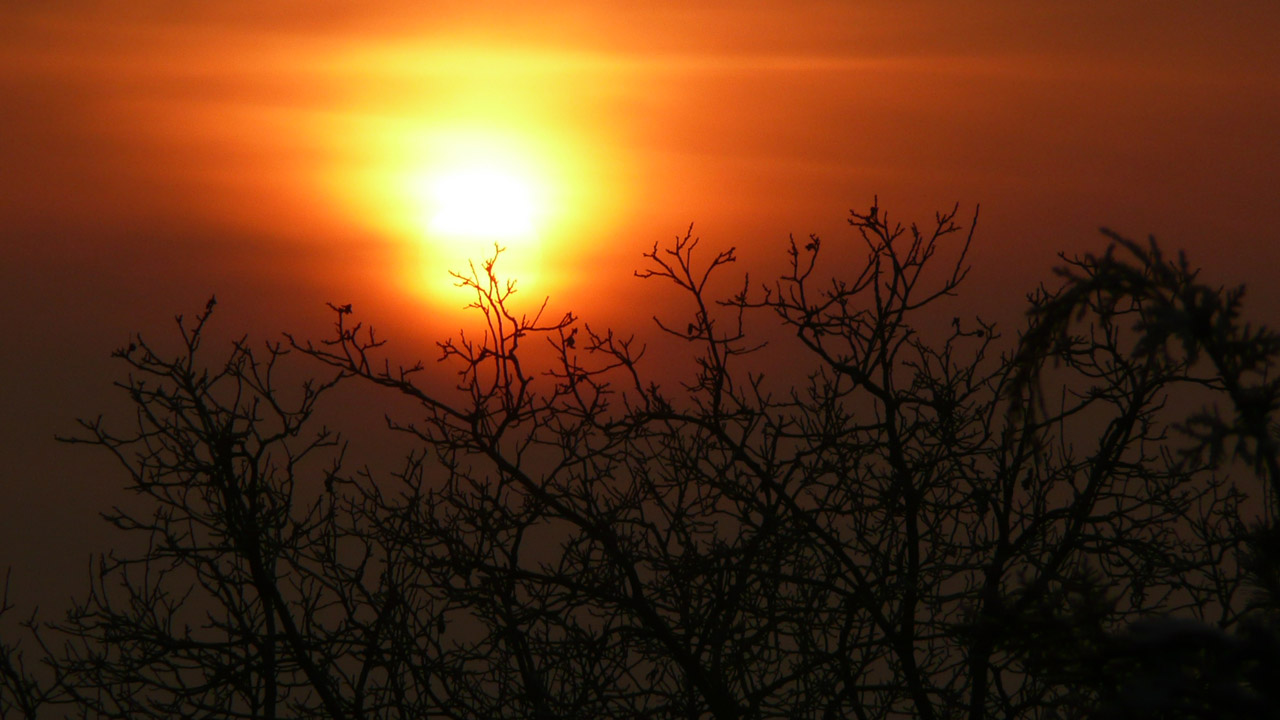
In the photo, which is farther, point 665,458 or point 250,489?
point 665,458

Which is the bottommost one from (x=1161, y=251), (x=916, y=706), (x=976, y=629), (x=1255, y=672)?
(x=1255, y=672)

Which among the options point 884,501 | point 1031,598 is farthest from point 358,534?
point 1031,598

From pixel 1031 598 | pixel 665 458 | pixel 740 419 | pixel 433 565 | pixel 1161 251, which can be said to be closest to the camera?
pixel 1161 251

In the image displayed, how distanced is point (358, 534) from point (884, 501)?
15.0 feet

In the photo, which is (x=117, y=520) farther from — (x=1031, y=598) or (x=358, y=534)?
(x=1031, y=598)

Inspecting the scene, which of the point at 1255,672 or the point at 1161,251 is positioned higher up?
the point at 1161,251

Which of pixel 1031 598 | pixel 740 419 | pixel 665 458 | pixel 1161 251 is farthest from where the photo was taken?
pixel 665 458

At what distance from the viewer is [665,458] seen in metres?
10.2

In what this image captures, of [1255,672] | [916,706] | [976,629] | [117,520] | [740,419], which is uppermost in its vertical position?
[117,520]

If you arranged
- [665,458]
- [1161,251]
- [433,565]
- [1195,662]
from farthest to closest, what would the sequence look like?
1. [665,458]
2. [433,565]
3. [1161,251]
4. [1195,662]

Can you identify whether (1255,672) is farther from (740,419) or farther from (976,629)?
(740,419)

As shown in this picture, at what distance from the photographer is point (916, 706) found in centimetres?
871

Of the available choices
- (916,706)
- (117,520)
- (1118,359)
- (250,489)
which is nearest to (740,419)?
(916,706)

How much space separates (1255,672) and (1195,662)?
0.17 meters
